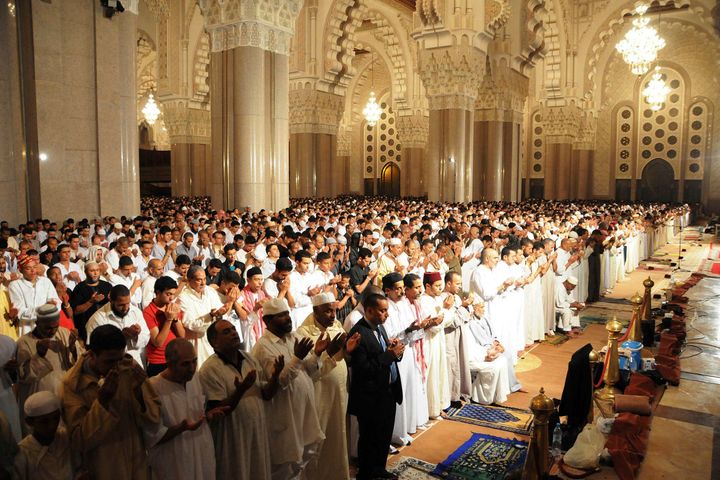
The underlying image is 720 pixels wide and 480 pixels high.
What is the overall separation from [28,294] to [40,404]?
9.95ft

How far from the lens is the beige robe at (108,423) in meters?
2.61

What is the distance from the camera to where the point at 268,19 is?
1277cm

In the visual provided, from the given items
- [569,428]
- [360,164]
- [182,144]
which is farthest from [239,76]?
[360,164]

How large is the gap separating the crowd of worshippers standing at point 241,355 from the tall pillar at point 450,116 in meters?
10.7

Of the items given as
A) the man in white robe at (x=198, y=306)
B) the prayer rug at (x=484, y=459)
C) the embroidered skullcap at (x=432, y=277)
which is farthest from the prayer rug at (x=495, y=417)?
the man in white robe at (x=198, y=306)

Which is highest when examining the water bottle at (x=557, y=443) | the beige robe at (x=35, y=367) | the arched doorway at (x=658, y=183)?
the arched doorway at (x=658, y=183)

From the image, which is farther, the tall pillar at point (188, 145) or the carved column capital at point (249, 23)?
the tall pillar at point (188, 145)

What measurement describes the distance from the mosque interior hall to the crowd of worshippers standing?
0.02 m

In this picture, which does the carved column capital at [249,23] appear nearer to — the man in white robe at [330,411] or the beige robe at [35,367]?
the man in white robe at [330,411]

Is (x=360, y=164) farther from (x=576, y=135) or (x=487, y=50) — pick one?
(x=487, y=50)

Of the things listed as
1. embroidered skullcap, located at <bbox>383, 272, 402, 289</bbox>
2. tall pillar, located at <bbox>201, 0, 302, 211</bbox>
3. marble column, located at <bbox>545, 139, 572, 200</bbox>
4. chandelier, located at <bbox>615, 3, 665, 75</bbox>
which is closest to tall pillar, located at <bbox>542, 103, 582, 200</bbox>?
marble column, located at <bbox>545, 139, 572, 200</bbox>

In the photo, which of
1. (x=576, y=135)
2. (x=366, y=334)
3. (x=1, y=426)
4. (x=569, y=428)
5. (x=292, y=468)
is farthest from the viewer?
(x=576, y=135)

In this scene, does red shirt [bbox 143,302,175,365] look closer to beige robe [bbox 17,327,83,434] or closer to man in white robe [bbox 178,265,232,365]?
man in white robe [bbox 178,265,232,365]

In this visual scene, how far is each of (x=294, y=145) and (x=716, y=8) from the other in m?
16.2
